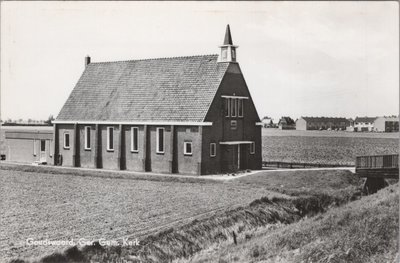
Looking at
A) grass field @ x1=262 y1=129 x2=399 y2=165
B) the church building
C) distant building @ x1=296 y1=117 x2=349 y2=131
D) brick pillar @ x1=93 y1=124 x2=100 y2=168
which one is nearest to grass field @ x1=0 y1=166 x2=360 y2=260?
the church building

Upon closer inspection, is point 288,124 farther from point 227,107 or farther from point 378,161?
point 378,161

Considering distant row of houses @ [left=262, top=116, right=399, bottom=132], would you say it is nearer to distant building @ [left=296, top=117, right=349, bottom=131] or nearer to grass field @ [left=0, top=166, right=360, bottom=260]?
distant building @ [left=296, top=117, right=349, bottom=131]

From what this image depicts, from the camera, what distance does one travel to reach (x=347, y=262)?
43.5ft

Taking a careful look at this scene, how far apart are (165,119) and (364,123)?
1861 centimetres

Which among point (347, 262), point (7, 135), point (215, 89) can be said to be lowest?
point (347, 262)

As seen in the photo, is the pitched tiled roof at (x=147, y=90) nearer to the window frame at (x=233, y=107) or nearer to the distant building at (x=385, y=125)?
the window frame at (x=233, y=107)

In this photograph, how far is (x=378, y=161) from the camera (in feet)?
85.3

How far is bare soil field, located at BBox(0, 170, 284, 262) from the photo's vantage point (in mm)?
13828

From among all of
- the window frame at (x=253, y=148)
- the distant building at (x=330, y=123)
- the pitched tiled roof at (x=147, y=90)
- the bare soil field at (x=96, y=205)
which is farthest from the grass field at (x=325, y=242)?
the distant building at (x=330, y=123)

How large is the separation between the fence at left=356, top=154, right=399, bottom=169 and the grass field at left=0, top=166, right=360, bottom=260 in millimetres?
987

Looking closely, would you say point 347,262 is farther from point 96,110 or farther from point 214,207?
point 96,110

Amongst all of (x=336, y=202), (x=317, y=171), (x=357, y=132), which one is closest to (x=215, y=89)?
(x=317, y=171)

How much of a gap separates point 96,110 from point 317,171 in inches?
557

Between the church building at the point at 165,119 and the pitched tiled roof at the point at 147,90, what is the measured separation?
0.06m
